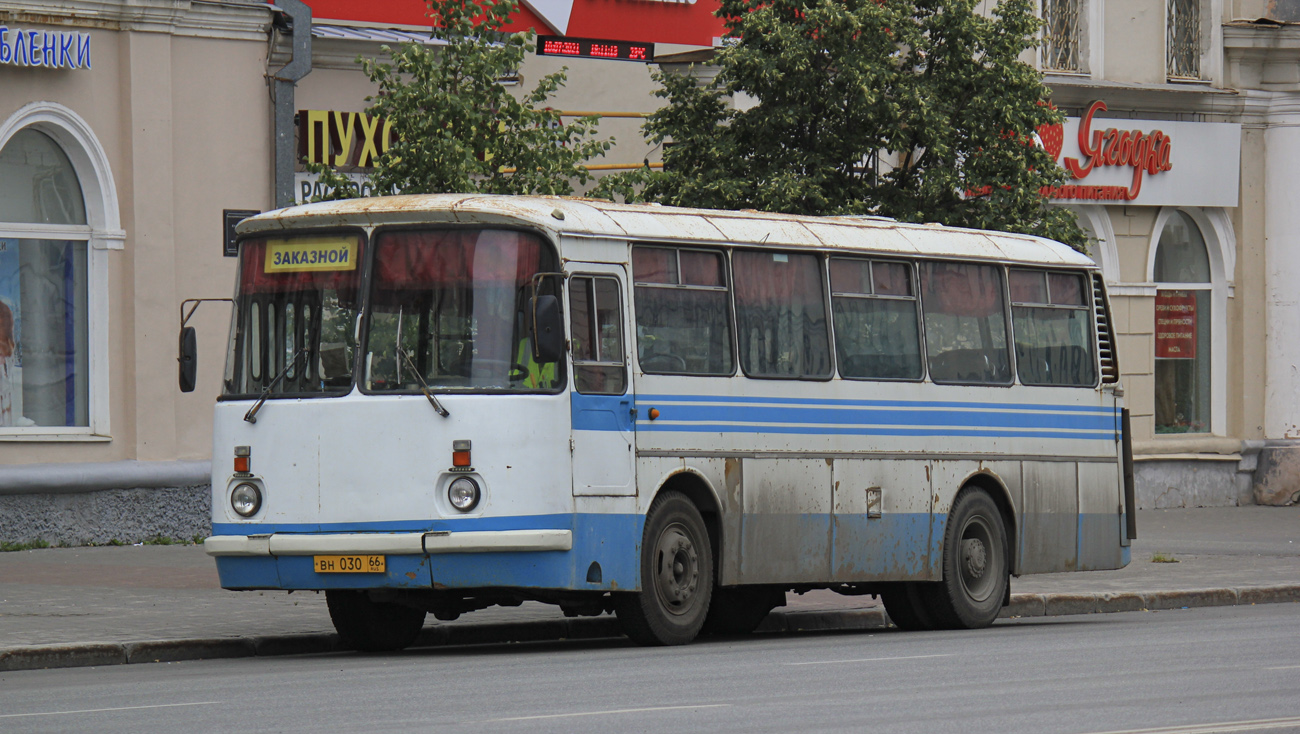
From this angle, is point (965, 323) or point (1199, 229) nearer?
point (965, 323)

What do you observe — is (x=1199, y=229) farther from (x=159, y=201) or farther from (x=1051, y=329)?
(x=159, y=201)

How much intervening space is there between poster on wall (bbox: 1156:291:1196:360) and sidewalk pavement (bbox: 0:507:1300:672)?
8633 mm

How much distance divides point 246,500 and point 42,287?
977cm

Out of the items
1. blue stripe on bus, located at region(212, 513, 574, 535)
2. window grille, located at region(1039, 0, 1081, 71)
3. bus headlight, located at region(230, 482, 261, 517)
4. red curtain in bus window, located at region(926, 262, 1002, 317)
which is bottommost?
blue stripe on bus, located at region(212, 513, 574, 535)

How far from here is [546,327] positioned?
1176 centimetres

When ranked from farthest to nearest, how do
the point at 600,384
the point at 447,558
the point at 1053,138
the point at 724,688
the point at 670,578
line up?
1. the point at 1053,138
2. the point at 670,578
3. the point at 600,384
4. the point at 447,558
5. the point at 724,688

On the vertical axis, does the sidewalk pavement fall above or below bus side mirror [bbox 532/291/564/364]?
below

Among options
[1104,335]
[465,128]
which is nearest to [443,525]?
[465,128]

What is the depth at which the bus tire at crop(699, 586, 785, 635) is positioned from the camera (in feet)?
48.5

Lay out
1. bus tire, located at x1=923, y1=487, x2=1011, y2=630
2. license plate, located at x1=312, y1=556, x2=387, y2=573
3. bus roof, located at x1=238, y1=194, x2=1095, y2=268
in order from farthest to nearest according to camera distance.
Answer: bus tire, located at x1=923, y1=487, x2=1011, y2=630
bus roof, located at x1=238, y1=194, x2=1095, y2=268
license plate, located at x1=312, y1=556, x2=387, y2=573

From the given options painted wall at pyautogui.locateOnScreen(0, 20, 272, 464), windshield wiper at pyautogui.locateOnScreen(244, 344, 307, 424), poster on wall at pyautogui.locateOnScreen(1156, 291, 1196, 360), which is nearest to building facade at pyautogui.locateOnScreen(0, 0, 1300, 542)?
painted wall at pyautogui.locateOnScreen(0, 20, 272, 464)

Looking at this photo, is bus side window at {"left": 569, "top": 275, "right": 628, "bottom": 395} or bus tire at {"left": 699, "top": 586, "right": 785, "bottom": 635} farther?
bus tire at {"left": 699, "top": 586, "right": 785, "bottom": 635}

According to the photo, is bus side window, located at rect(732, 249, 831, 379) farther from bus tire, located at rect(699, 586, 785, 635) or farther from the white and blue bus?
bus tire, located at rect(699, 586, 785, 635)

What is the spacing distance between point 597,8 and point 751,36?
413 centimetres
